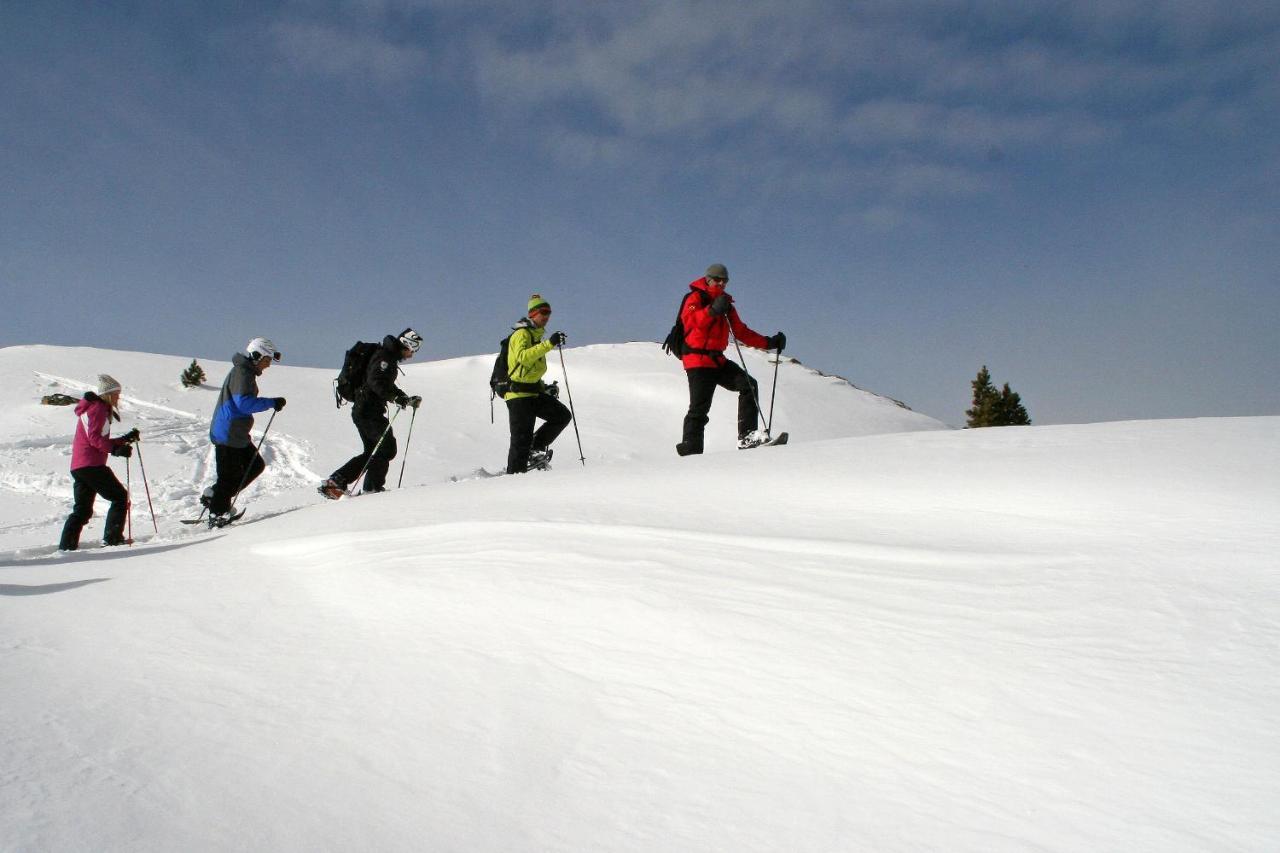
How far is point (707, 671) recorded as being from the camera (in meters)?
2.16

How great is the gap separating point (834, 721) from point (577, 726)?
60 centimetres

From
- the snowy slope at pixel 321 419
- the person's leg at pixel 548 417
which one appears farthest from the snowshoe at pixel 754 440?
the snowy slope at pixel 321 419

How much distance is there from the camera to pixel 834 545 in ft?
9.89

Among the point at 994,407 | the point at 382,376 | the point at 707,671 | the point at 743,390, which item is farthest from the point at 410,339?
the point at 994,407

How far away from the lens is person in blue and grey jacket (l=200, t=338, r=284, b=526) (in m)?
7.23

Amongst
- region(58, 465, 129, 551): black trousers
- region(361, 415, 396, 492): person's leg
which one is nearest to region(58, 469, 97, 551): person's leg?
region(58, 465, 129, 551): black trousers

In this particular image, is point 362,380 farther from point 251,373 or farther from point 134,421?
point 134,421

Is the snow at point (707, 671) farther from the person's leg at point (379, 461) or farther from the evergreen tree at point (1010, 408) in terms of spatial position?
the evergreen tree at point (1010, 408)

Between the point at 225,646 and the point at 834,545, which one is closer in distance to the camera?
the point at 225,646

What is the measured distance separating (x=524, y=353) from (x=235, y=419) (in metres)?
2.71

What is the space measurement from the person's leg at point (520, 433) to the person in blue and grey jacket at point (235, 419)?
2.05m

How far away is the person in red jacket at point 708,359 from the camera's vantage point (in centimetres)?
739

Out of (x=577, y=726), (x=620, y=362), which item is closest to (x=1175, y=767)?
(x=577, y=726)

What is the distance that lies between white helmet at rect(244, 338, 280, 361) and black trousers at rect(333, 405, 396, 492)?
0.89m
